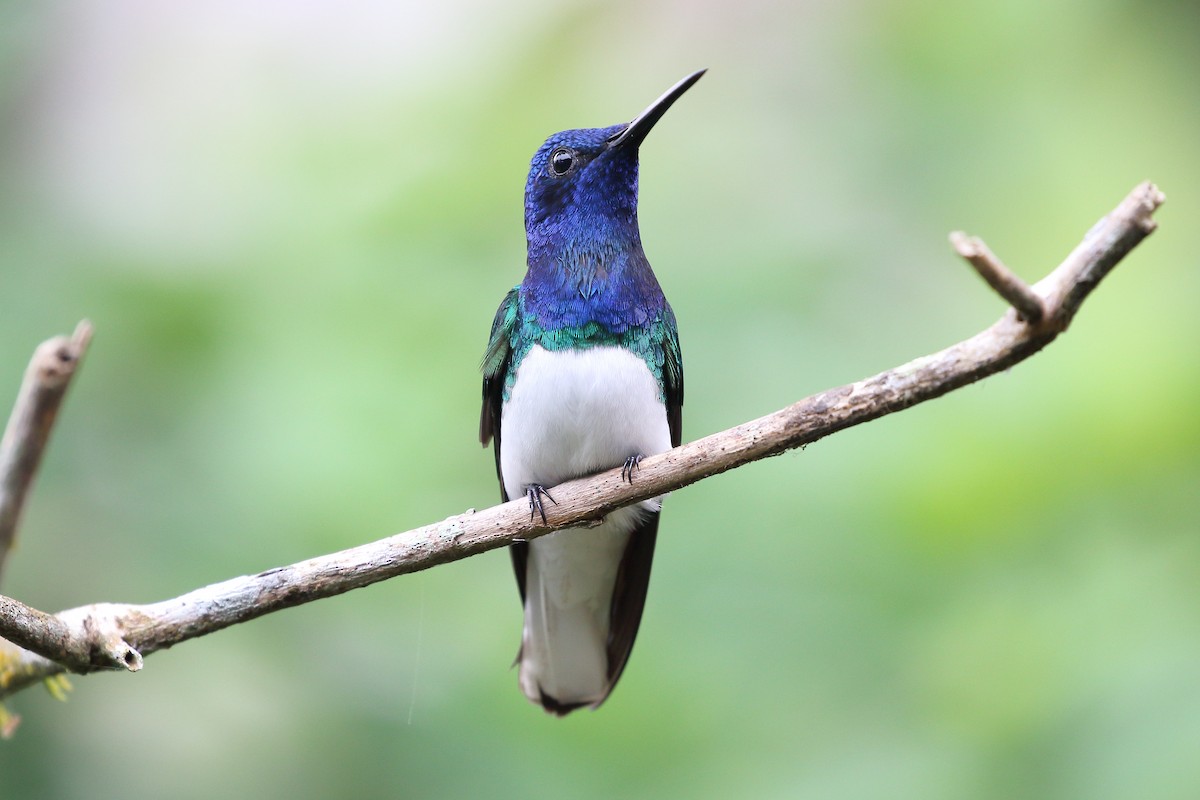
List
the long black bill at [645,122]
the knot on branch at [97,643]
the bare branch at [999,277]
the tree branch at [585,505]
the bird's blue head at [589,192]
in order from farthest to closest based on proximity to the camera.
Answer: the bird's blue head at [589,192] < the long black bill at [645,122] < the knot on branch at [97,643] < the tree branch at [585,505] < the bare branch at [999,277]

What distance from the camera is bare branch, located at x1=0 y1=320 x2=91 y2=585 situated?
3318 millimetres

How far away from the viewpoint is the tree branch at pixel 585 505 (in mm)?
2037

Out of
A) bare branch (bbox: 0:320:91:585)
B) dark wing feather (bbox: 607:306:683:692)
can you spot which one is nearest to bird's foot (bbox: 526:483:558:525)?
dark wing feather (bbox: 607:306:683:692)

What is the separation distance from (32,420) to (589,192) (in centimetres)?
181

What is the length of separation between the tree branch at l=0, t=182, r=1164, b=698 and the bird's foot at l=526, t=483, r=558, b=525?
0.06 feet

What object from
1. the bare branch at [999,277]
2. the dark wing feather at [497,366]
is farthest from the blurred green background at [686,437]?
the bare branch at [999,277]

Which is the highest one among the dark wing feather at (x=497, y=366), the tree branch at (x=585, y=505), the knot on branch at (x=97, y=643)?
the dark wing feather at (x=497, y=366)

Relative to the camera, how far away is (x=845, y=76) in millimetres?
5699

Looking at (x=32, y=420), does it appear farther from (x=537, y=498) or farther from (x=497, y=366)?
(x=537, y=498)

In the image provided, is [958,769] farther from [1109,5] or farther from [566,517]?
[1109,5]

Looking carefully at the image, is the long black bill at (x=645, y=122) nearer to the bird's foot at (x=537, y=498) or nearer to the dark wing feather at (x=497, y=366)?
the dark wing feather at (x=497, y=366)

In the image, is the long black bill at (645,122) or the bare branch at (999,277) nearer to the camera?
the bare branch at (999,277)

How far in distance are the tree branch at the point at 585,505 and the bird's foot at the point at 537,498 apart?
0.06 feet

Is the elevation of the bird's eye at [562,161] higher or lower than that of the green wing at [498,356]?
higher
